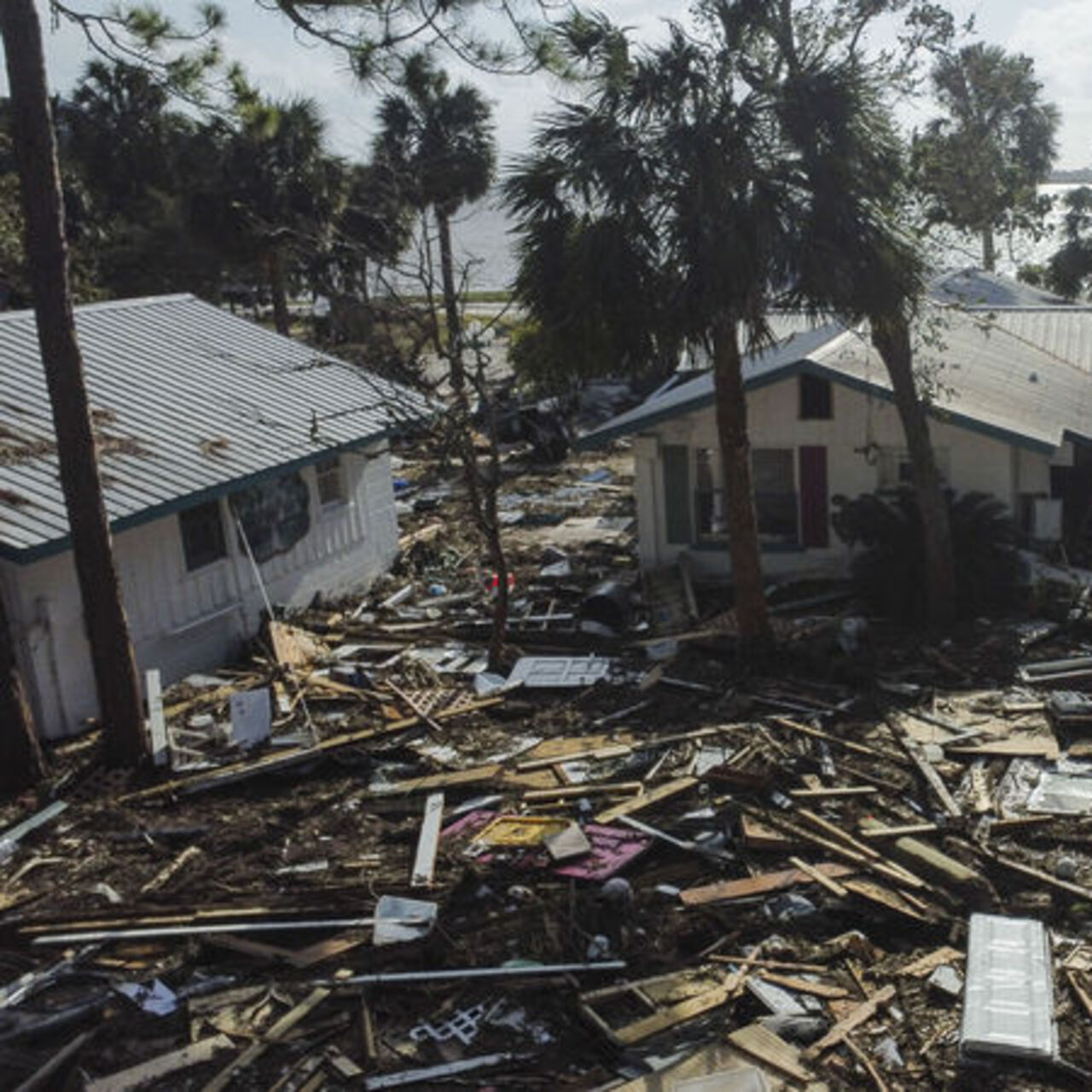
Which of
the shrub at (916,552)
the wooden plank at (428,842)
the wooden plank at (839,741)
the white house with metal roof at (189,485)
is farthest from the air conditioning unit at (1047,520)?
the wooden plank at (428,842)

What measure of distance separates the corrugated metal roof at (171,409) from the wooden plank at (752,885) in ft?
27.8

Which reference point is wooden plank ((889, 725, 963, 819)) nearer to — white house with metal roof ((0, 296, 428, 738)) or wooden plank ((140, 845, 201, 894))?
wooden plank ((140, 845, 201, 894))

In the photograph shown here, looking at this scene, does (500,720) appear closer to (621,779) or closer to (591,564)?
(621,779)

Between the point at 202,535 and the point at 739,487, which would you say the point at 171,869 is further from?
the point at 739,487

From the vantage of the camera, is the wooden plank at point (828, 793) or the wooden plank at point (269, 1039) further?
the wooden plank at point (828, 793)

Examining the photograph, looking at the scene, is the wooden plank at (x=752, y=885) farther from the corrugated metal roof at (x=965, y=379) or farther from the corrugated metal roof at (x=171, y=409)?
the corrugated metal roof at (x=965, y=379)

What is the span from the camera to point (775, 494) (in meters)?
22.9

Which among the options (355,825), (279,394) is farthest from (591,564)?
(355,825)

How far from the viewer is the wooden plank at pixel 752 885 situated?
34.2 ft

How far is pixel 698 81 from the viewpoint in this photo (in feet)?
50.4

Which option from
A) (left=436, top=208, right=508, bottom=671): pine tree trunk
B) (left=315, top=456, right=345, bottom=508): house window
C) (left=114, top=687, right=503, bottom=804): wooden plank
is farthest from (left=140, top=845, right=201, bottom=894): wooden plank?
(left=315, top=456, right=345, bottom=508): house window

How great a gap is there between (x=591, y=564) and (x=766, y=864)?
1368 cm

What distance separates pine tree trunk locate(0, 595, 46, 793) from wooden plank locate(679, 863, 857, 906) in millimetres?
7533

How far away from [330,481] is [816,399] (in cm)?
837
